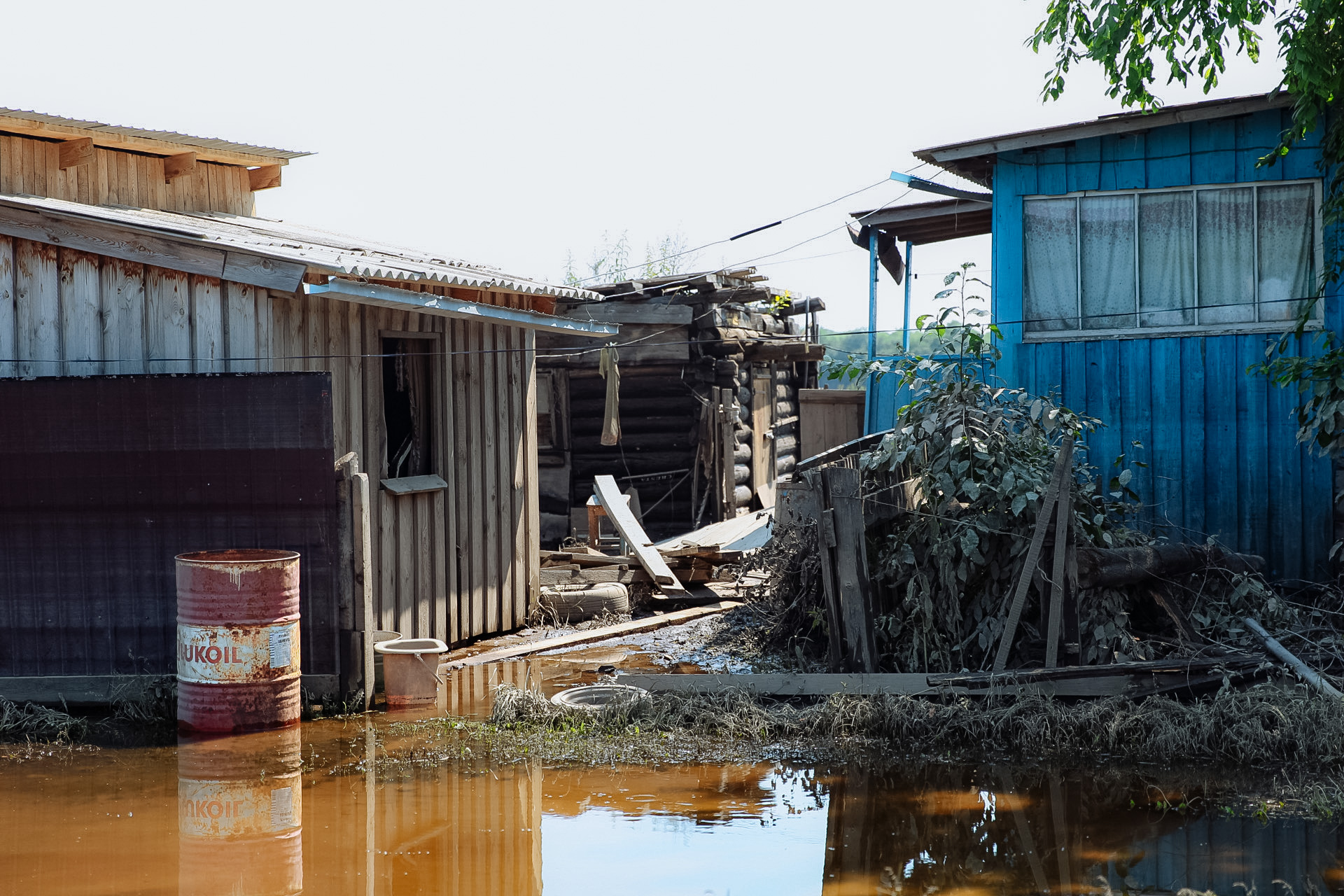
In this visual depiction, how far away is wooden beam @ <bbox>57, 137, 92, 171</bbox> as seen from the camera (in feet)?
31.3

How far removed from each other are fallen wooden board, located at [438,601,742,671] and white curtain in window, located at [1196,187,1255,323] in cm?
518

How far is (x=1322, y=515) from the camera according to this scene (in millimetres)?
9352

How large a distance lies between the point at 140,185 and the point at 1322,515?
1041 cm

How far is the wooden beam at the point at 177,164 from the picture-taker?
1066 cm

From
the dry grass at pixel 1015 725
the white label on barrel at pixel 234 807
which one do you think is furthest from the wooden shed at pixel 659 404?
the white label on barrel at pixel 234 807

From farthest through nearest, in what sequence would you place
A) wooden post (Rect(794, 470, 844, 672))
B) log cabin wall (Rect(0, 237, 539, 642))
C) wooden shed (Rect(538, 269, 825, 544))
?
wooden shed (Rect(538, 269, 825, 544)) < log cabin wall (Rect(0, 237, 539, 642)) < wooden post (Rect(794, 470, 844, 672))

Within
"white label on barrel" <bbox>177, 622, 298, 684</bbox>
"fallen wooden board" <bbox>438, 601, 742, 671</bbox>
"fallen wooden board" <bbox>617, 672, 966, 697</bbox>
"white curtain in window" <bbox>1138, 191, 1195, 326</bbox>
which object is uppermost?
"white curtain in window" <bbox>1138, 191, 1195, 326</bbox>

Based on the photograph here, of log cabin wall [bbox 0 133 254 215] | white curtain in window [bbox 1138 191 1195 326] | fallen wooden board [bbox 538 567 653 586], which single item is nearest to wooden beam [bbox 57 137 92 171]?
log cabin wall [bbox 0 133 254 215]

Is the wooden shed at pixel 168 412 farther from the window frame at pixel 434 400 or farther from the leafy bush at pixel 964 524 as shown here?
the leafy bush at pixel 964 524

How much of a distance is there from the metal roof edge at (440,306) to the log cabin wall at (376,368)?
385mm

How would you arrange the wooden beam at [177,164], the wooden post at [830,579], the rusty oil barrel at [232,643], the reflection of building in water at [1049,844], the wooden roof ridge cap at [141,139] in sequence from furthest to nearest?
the wooden beam at [177,164], the wooden roof ridge cap at [141,139], the wooden post at [830,579], the rusty oil barrel at [232,643], the reflection of building in water at [1049,844]

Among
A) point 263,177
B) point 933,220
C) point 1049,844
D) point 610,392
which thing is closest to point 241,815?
point 1049,844

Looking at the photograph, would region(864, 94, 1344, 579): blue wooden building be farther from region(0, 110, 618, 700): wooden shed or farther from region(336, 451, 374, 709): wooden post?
region(336, 451, 374, 709): wooden post

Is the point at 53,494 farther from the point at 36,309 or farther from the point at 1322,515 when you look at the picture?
the point at 1322,515
